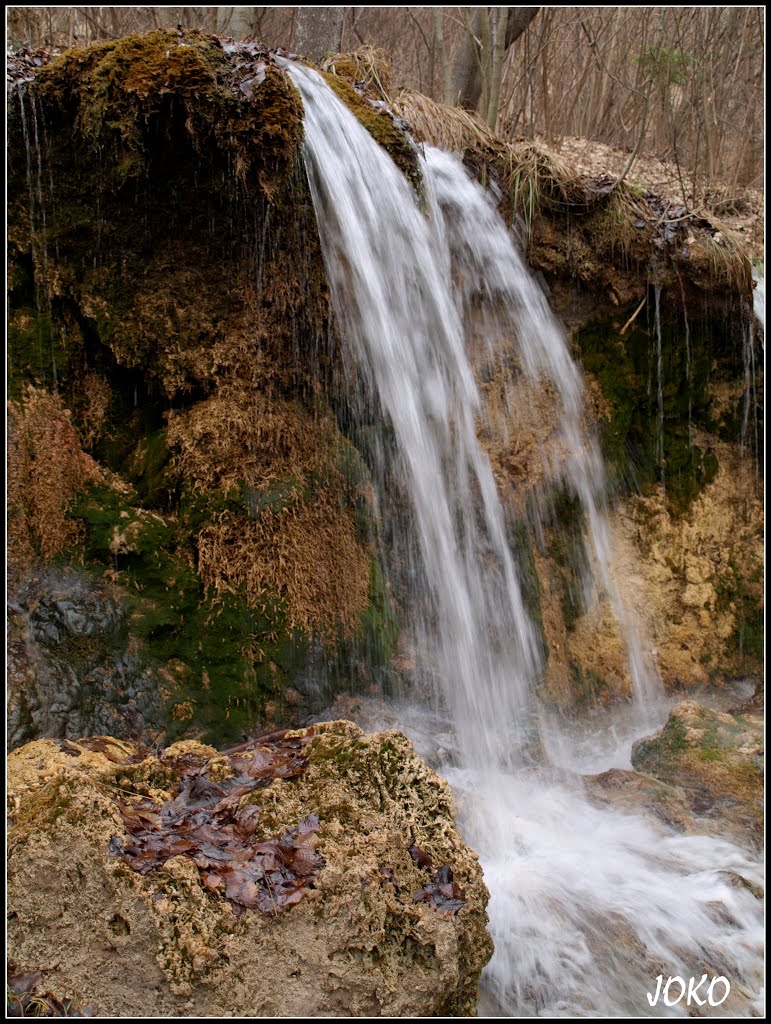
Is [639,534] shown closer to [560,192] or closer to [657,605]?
[657,605]

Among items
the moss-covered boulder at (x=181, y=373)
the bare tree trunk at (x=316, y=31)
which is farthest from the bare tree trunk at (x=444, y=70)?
the moss-covered boulder at (x=181, y=373)

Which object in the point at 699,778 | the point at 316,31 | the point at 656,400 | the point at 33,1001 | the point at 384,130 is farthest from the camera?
the point at 316,31

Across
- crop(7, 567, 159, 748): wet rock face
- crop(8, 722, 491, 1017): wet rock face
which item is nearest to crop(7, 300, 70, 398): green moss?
crop(7, 567, 159, 748): wet rock face

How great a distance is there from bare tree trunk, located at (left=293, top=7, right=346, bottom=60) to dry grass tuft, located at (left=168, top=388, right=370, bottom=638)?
427 cm

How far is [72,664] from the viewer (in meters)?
3.85

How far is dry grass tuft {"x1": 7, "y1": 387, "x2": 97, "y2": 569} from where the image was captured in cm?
404

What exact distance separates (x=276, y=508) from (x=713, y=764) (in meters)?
3.01

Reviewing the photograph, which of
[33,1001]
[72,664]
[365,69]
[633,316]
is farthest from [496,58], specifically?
[33,1001]

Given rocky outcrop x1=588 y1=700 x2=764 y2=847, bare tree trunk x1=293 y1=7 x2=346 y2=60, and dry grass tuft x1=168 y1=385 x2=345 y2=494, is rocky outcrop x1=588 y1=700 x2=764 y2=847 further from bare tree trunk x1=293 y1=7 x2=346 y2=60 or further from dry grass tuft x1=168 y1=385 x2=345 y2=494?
bare tree trunk x1=293 y1=7 x2=346 y2=60

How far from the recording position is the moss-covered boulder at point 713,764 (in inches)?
176

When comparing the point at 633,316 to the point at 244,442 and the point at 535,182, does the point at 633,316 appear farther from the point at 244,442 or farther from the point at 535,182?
the point at 244,442

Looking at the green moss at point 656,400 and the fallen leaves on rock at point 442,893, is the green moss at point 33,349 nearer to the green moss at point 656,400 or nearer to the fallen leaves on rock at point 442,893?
the fallen leaves on rock at point 442,893

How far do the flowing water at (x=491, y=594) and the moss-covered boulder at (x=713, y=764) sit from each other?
283 millimetres

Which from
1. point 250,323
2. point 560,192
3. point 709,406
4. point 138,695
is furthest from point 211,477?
point 709,406
